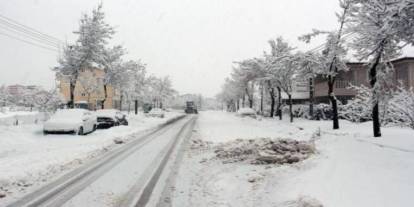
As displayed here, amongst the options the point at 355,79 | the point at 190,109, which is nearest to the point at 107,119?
the point at 355,79

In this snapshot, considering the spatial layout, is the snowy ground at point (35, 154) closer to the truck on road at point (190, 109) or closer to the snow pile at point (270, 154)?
the snow pile at point (270, 154)

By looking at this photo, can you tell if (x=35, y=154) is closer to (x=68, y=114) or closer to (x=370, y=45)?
(x=68, y=114)

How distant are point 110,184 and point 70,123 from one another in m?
12.3

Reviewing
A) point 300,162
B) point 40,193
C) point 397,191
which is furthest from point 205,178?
point 397,191

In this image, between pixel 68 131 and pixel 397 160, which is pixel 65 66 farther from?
pixel 397 160

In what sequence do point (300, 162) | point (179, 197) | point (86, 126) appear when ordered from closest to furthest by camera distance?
point (179, 197) → point (300, 162) → point (86, 126)

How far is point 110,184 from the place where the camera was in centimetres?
872

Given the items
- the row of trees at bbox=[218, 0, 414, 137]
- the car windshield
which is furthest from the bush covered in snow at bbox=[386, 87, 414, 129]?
the car windshield

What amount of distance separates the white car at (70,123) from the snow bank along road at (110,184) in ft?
24.4

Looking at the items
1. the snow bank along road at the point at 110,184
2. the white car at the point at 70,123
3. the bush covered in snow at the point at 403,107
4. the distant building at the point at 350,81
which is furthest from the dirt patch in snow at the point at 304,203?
the distant building at the point at 350,81

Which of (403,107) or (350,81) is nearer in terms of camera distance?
(403,107)

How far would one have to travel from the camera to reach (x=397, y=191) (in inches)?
257

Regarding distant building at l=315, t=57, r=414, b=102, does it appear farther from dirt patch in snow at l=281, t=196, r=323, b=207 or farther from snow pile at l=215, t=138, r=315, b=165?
dirt patch in snow at l=281, t=196, r=323, b=207

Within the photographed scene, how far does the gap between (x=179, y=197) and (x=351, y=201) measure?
319 cm
